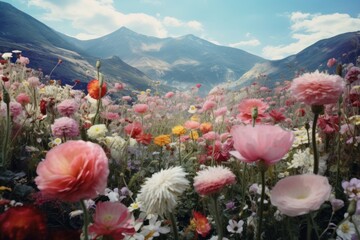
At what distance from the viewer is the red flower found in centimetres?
70

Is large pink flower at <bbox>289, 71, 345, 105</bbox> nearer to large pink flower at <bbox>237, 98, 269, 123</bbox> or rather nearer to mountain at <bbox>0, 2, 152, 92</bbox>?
large pink flower at <bbox>237, 98, 269, 123</bbox>

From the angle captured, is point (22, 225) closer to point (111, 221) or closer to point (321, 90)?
point (111, 221)

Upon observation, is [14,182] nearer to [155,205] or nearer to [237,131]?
[155,205]

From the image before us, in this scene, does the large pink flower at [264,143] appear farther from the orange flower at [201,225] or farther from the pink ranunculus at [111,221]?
the orange flower at [201,225]

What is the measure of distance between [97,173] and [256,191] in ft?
4.09

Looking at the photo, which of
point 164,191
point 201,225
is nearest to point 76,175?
point 164,191

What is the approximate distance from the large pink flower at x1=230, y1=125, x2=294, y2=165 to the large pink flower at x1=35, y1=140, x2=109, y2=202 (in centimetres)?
40

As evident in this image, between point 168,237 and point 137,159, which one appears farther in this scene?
point 137,159

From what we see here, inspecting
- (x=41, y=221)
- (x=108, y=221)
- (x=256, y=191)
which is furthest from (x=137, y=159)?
(x=41, y=221)

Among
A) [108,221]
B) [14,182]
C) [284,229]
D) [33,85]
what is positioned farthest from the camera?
[33,85]

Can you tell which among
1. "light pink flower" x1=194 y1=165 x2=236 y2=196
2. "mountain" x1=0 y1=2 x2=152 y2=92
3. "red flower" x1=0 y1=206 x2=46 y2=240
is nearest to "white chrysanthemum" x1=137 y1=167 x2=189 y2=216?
"light pink flower" x1=194 y1=165 x2=236 y2=196

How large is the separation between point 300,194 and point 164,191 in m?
0.55

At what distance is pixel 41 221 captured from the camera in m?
0.73

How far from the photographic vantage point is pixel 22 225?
28.1 inches
